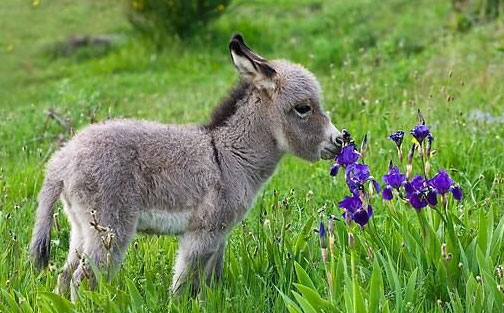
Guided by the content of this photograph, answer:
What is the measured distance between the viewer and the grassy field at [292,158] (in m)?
4.75

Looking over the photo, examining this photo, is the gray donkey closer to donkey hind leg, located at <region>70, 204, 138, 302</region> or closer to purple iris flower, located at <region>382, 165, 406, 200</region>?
donkey hind leg, located at <region>70, 204, 138, 302</region>

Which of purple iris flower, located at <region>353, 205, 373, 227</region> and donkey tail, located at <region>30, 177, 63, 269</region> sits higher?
purple iris flower, located at <region>353, 205, 373, 227</region>

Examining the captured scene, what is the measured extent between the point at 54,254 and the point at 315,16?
1166 cm

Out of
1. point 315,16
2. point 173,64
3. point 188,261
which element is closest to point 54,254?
point 188,261

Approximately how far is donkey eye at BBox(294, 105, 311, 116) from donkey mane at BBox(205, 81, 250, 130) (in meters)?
0.36

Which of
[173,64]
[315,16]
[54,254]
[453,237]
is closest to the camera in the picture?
[453,237]

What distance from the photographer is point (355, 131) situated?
8695 mm

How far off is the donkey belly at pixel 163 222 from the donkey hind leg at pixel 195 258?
9 cm

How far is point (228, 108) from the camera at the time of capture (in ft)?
19.0

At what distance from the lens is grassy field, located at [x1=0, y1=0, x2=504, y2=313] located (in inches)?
187

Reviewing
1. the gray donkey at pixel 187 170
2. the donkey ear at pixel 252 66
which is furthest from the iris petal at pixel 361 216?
the donkey ear at pixel 252 66

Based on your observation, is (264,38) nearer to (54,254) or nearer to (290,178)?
(290,178)

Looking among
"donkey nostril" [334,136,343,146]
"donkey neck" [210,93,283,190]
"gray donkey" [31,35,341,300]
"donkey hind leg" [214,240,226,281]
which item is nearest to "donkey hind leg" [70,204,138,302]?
"gray donkey" [31,35,341,300]

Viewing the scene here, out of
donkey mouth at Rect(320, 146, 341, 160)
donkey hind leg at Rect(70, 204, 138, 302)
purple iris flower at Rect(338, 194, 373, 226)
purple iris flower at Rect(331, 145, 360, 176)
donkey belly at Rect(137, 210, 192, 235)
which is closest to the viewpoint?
purple iris flower at Rect(338, 194, 373, 226)
